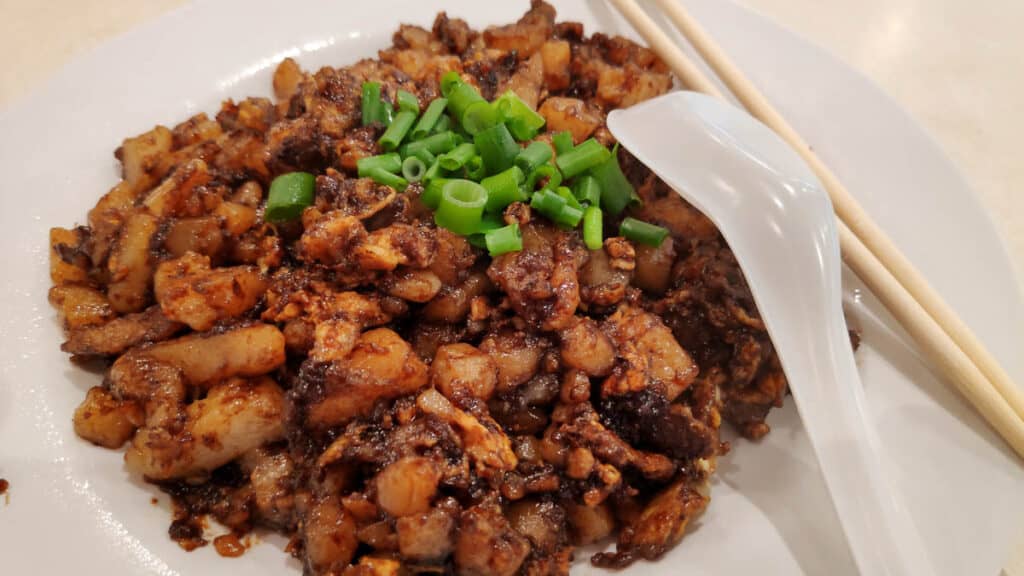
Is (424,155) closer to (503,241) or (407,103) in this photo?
(407,103)

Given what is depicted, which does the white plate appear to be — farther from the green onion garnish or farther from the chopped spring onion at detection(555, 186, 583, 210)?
the chopped spring onion at detection(555, 186, 583, 210)

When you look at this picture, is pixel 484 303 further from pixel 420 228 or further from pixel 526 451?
pixel 526 451

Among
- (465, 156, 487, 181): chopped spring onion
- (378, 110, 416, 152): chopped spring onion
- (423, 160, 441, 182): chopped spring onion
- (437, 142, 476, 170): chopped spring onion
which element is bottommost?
(465, 156, 487, 181): chopped spring onion

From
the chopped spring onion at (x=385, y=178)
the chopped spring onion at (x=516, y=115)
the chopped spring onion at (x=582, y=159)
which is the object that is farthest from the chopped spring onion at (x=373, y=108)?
the chopped spring onion at (x=582, y=159)

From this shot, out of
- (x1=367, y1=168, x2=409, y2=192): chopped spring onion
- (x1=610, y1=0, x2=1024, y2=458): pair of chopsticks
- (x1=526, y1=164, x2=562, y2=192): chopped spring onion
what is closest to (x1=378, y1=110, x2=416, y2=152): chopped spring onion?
(x1=367, y1=168, x2=409, y2=192): chopped spring onion

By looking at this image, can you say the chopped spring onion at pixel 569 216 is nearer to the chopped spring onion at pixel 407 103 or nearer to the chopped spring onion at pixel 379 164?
the chopped spring onion at pixel 379 164

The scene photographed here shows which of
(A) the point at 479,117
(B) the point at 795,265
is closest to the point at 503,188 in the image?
(A) the point at 479,117
